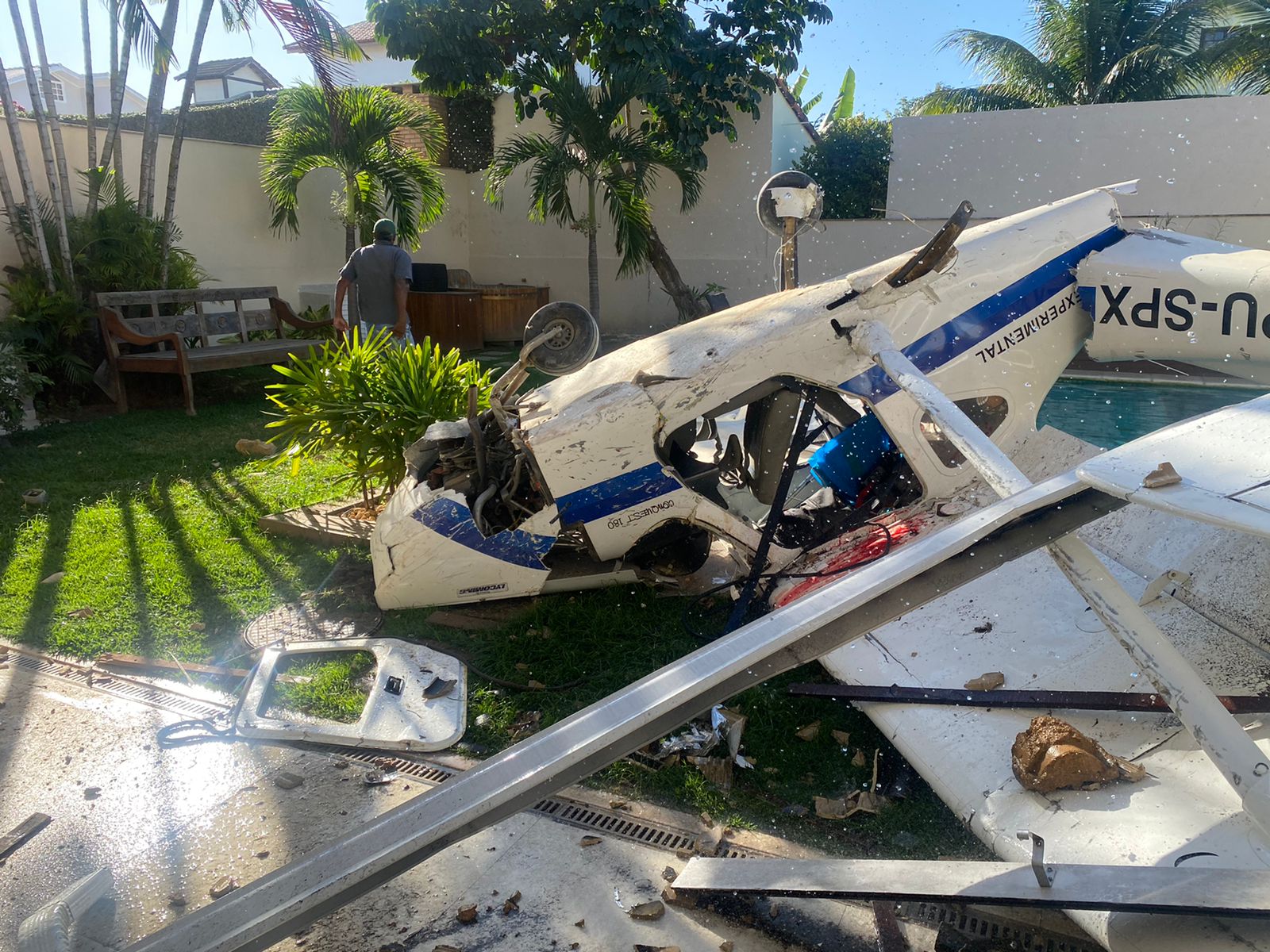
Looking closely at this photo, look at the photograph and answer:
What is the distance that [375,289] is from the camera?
845 centimetres

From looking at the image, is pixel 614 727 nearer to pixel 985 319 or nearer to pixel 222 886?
pixel 222 886

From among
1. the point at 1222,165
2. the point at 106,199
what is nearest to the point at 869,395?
the point at 106,199

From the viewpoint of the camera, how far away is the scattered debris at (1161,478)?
1.90m

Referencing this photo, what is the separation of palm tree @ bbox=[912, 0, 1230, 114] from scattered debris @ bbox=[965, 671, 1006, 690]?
1692cm

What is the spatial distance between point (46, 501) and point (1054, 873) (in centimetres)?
708

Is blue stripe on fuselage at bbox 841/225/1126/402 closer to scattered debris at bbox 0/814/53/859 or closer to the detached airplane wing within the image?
the detached airplane wing

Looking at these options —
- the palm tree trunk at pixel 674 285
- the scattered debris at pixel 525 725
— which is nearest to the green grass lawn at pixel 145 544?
the scattered debris at pixel 525 725

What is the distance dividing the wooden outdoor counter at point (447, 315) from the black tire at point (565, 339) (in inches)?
407

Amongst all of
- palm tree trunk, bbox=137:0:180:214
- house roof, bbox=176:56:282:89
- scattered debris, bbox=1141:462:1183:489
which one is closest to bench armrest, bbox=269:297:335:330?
palm tree trunk, bbox=137:0:180:214

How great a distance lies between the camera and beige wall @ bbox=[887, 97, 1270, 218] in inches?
504

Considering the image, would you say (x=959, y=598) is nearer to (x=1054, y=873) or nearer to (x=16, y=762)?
(x=1054, y=873)

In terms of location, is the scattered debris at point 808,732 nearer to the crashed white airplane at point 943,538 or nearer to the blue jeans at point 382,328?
the crashed white airplane at point 943,538

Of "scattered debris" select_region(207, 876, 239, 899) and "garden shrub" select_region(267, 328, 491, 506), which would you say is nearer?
"scattered debris" select_region(207, 876, 239, 899)

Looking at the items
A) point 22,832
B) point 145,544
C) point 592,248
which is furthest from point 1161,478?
point 592,248
